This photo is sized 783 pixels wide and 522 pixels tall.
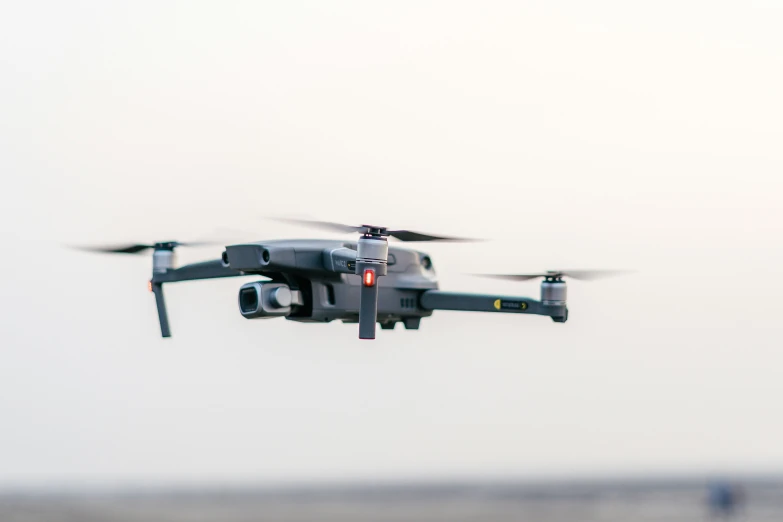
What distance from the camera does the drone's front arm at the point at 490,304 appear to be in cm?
2267

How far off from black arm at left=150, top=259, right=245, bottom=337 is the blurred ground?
28.3 meters

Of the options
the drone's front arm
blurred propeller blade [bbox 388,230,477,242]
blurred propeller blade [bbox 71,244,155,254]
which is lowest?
the drone's front arm

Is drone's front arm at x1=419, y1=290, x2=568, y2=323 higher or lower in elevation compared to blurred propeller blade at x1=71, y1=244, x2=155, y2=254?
lower

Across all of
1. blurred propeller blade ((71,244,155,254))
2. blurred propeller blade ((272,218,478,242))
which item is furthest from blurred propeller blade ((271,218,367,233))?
blurred propeller blade ((71,244,155,254))

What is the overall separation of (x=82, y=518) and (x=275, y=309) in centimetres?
3573

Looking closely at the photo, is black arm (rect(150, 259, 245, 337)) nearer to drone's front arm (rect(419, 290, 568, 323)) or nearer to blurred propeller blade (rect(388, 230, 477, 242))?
blurred propeller blade (rect(388, 230, 477, 242))

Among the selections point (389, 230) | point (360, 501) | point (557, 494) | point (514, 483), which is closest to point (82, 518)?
point (360, 501)

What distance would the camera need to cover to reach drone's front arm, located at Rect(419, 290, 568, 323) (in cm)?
2267

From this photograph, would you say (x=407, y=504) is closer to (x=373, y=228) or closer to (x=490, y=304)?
(x=490, y=304)

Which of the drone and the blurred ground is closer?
the drone

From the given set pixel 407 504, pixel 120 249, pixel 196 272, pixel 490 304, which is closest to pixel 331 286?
pixel 196 272

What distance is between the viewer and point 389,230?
18406 mm

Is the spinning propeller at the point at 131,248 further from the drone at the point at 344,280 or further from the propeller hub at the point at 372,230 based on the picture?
the propeller hub at the point at 372,230

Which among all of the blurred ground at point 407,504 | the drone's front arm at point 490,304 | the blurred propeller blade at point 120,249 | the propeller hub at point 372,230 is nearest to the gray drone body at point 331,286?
the drone's front arm at point 490,304
